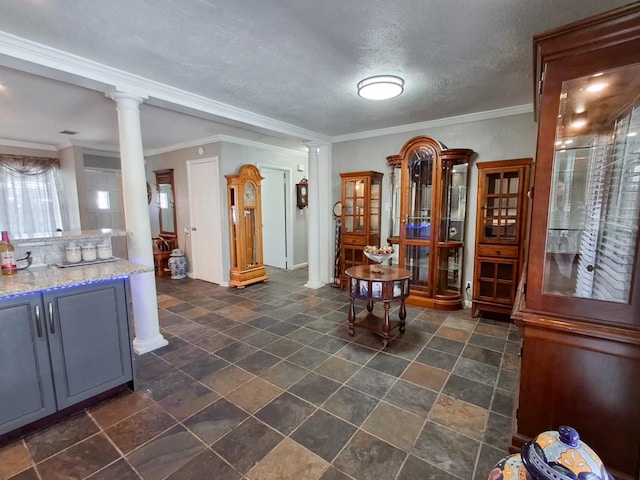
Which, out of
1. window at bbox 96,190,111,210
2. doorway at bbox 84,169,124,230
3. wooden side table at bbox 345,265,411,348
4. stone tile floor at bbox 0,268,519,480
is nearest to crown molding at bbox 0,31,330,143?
wooden side table at bbox 345,265,411,348

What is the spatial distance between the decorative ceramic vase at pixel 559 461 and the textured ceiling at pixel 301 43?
203 centimetres

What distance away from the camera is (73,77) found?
2277 mm

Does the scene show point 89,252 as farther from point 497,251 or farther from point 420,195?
point 497,251

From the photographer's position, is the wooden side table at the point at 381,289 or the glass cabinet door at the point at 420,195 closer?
the wooden side table at the point at 381,289

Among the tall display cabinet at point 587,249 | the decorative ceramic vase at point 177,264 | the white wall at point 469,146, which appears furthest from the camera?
the decorative ceramic vase at point 177,264

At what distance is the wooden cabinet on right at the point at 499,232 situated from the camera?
10.9ft

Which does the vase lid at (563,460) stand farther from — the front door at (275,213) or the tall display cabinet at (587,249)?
the front door at (275,213)

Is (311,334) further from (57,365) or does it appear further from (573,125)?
(573,125)

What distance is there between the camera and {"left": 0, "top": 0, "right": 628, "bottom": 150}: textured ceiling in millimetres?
1658

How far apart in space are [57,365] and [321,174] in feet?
13.1

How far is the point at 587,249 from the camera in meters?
1.59

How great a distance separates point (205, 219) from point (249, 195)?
3.03 ft

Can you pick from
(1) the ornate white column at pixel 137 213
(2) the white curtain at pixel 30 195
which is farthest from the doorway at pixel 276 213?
(2) the white curtain at pixel 30 195

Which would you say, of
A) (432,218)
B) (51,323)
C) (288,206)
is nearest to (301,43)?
(51,323)
